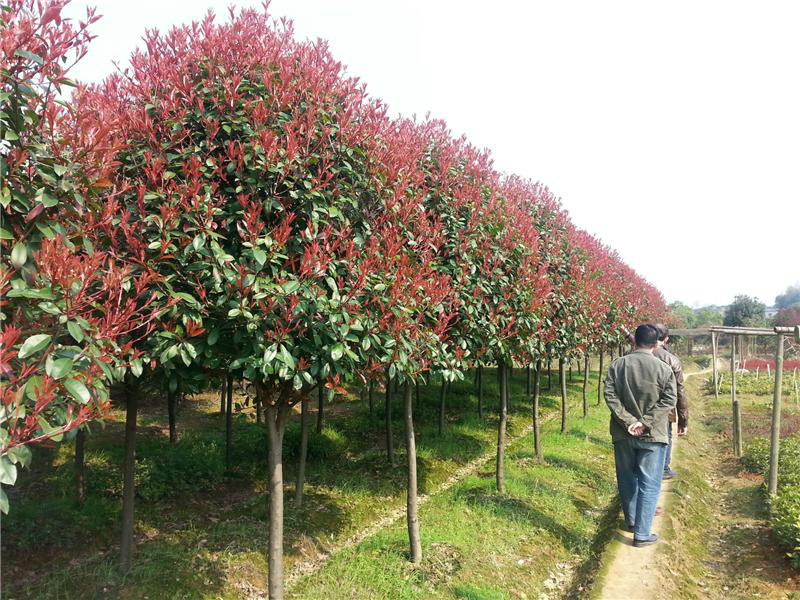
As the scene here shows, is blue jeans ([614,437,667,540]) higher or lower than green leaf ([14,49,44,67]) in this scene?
lower

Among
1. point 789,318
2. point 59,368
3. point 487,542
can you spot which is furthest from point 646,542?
point 789,318

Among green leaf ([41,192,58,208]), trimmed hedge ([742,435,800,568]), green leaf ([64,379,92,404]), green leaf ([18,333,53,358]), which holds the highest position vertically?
green leaf ([41,192,58,208])

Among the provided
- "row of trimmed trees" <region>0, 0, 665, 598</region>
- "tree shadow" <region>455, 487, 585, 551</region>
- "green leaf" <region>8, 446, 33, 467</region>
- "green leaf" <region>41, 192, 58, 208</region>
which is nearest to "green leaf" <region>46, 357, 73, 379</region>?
"row of trimmed trees" <region>0, 0, 665, 598</region>

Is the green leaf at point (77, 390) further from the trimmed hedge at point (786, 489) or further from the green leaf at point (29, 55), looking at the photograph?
the trimmed hedge at point (786, 489)

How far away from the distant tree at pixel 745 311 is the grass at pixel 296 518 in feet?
211

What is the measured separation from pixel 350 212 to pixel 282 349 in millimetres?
1702

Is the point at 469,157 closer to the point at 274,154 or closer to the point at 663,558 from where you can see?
the point at 274,154

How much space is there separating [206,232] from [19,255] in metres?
1.50

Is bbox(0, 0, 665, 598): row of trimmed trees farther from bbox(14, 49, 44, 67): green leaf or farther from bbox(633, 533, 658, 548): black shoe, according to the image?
bbox(633, 533, 658, 548): black shoe

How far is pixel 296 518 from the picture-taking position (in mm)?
7445

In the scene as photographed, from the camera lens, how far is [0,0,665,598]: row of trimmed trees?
258 centimetres

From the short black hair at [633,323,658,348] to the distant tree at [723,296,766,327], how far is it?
224 ft

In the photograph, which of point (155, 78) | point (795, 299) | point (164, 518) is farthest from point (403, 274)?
point (795, 299)

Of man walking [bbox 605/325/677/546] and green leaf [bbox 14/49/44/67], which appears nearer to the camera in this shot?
green leaf [bbox 14/49/44/67]
